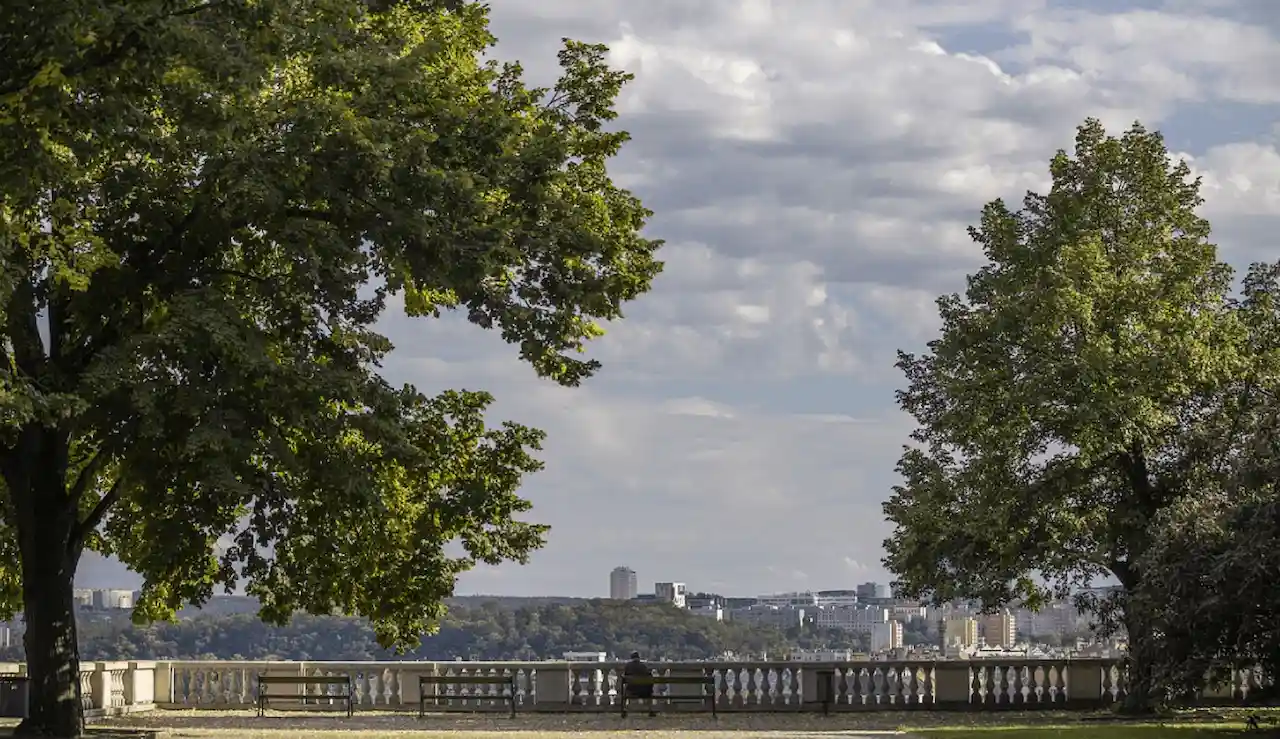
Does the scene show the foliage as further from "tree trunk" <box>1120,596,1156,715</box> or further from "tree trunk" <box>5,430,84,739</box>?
"tree trunk" <box>1120,596,1156,715</box>

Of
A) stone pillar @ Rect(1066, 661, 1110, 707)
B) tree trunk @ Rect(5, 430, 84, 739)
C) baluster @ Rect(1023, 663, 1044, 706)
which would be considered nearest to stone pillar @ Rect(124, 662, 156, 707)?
tree trunk @ Rect(5, 430, 84, 739)

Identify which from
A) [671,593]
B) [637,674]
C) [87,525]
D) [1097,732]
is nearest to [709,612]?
[671,593]

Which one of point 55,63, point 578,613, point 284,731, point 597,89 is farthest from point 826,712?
point 578,613

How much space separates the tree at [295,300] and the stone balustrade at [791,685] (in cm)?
676

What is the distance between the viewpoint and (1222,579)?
86.7 feet

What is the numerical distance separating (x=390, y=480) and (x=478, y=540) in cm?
234

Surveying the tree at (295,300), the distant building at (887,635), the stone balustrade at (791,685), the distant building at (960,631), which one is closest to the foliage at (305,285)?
the tree at (295,300)

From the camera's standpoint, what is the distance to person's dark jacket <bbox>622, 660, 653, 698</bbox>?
34.9 m

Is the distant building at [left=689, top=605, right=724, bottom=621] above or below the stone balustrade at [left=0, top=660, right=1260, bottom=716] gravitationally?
above

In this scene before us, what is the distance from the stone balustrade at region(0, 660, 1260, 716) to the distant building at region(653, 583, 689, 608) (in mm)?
28515

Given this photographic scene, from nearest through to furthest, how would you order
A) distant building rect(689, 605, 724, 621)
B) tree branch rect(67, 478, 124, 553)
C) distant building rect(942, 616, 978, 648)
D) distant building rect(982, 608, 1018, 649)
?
tree branch rect(67, 478, 124, 553)
distant building rect(942, 616, 978, 648)
distant building rect(982, 608, 1018, 649)
distant building rect(689, 605, 724, 621)

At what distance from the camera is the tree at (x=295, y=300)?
2388cm

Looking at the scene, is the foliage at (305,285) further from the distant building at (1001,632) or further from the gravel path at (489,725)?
the distant building at (1001,632)

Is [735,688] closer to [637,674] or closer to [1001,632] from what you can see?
[637,674]
